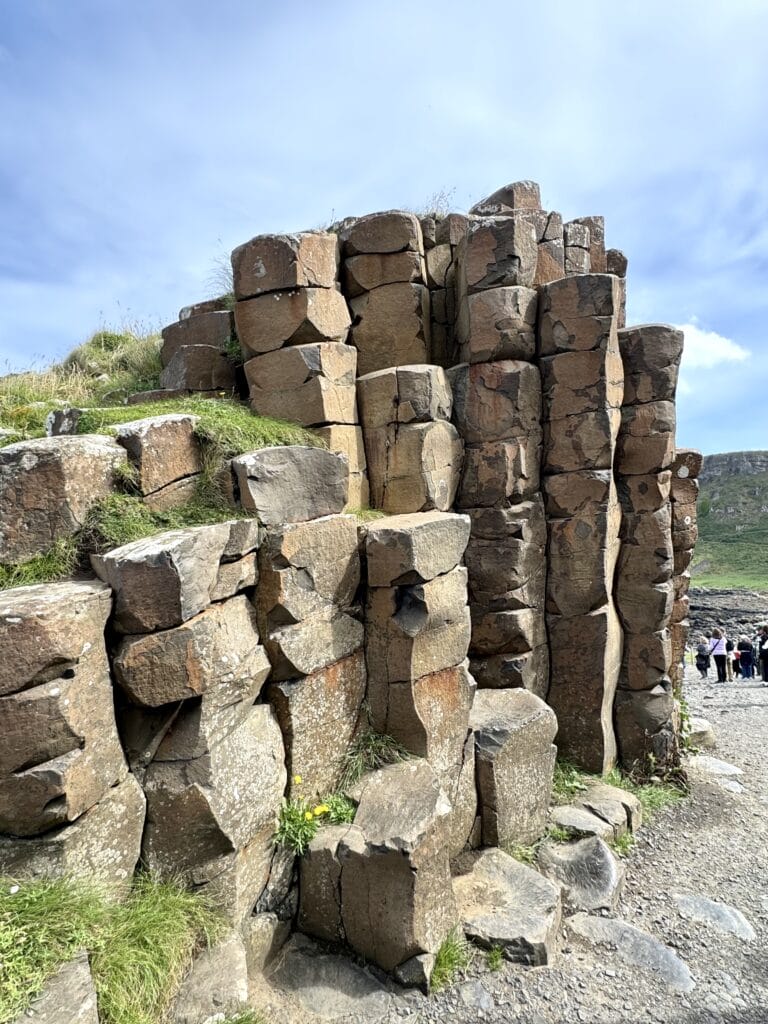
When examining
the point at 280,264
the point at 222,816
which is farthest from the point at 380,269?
the point at 222,816

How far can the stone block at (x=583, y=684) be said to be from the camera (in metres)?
8.34

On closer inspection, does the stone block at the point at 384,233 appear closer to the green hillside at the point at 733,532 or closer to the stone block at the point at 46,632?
the stone block at the point at 46,632

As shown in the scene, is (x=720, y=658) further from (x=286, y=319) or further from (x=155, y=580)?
(x=155, y=580)

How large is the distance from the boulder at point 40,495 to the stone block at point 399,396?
361 cm

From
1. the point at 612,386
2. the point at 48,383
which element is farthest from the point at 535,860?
the point at 48,383

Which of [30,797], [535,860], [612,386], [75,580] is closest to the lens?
[30,797]

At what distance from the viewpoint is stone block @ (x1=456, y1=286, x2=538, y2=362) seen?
791 cm

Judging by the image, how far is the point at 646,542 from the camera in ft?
28.8

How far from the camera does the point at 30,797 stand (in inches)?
146

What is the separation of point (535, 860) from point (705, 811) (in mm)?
3467

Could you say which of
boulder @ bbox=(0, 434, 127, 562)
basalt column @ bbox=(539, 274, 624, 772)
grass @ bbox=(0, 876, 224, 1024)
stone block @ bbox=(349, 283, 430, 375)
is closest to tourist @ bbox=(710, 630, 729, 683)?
basalt column @ bbox=(539, 274, 624, 772)

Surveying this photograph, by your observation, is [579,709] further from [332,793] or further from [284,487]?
[284,487]

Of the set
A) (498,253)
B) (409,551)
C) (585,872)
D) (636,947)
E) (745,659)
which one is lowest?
(745,659)

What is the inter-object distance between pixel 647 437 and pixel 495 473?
2470 mm
